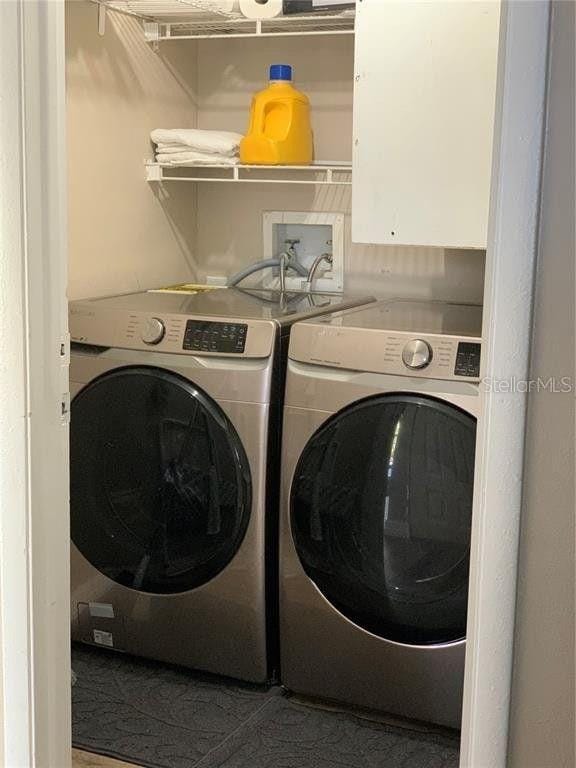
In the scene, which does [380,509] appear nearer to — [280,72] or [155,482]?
[155,482]

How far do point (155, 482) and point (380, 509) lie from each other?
61cm

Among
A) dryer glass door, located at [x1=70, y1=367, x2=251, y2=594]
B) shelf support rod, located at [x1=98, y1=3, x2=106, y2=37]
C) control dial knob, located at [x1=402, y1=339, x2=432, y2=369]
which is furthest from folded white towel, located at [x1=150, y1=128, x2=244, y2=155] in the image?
control dial knob, located at [x1=402, y1=339, x2=432, y2=369]

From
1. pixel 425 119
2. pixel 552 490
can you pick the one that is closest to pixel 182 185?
pixel 425 119

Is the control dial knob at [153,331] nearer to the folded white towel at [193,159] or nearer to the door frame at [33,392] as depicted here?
the folded white towel at [193,159]

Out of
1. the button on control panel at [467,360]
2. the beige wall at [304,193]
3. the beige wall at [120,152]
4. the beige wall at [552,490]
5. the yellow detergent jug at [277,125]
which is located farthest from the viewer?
the beige wall at [304,193]

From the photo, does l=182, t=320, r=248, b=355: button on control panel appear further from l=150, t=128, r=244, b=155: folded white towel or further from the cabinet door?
l=150, t=128, r=244, b=155: folded white towel

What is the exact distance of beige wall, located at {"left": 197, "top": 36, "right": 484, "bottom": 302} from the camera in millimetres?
3037

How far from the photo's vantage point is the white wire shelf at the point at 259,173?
9.60 ft

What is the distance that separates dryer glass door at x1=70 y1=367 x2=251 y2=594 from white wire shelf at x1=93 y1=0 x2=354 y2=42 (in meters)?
1.05

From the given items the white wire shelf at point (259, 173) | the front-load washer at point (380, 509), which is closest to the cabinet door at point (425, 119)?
the front-load washer at point (380, 509)

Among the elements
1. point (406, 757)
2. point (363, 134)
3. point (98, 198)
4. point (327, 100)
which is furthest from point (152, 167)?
point (406, 757)

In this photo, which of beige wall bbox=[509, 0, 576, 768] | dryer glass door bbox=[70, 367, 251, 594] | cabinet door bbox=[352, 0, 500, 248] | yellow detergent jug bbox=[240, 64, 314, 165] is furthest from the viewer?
yellow detergent jug bbox=[240, 64, 314, 165]

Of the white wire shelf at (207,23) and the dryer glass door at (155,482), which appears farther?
the white wire shelf at (207,23)

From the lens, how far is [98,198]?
9.42 ft
